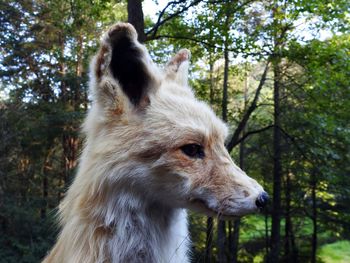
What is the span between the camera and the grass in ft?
61.1

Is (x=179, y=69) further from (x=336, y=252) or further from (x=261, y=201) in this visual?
(x=336, y=252)

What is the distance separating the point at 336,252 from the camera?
19594 mm

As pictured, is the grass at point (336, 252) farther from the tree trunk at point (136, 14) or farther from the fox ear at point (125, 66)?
the fox ear at point (125, 66)

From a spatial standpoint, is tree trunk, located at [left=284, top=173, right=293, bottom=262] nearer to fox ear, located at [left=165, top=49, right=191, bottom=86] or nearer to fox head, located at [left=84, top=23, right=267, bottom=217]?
fox ear, located at [left=165, top=49, right=191, bottom=86]

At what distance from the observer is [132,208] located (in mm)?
2359

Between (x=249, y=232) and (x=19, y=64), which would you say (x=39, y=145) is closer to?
(x=19, y=64)

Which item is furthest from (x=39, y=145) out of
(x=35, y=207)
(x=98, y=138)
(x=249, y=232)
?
(x=98, y=138)

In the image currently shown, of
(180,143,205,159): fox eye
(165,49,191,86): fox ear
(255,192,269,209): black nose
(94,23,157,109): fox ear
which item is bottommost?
(255,192,269,209): black nose

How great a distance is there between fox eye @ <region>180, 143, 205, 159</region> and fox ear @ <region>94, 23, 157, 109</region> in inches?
18.5

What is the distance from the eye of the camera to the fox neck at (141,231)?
232cm

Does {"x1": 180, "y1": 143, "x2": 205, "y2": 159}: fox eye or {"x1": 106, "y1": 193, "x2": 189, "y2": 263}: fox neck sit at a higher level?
{"x1": 180, "y1": 143, "x2": 205, "y2": 159}: fox eye

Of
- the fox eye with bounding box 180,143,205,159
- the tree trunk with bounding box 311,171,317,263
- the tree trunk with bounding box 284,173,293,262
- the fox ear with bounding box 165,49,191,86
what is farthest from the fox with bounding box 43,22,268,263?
the tree trunk with bounding box 284,173,293,262

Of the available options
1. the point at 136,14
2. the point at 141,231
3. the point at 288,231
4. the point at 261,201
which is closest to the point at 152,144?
the point at 141,231

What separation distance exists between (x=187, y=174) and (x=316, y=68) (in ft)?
28.8
